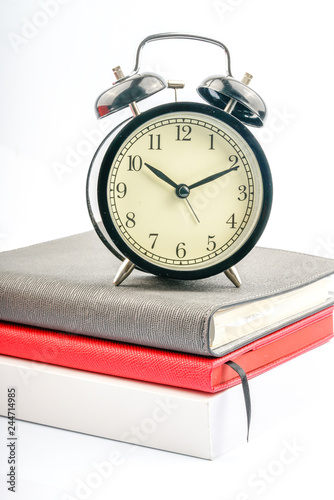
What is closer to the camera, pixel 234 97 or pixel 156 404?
pixel 156 404

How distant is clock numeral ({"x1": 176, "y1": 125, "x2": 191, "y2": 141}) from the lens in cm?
157

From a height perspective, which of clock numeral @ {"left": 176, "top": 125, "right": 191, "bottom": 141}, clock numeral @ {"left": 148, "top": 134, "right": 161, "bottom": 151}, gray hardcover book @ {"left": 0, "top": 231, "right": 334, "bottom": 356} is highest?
clock numeral @ {"left": 176, "top": 125, "right": 191, "bottom": 141}

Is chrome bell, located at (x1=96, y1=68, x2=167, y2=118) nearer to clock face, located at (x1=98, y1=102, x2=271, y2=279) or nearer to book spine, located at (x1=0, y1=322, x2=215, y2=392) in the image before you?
clock face, located at (x1=98, y1=102, x2=271, y2=279)

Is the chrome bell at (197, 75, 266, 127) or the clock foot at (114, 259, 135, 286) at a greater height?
the chrome bell at (197, 75, 266, 127)

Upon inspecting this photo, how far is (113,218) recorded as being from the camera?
1.59 metres

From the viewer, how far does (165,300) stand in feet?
4.82

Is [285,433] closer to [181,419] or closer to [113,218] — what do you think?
[181,419]

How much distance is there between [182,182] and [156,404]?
0.41 metres

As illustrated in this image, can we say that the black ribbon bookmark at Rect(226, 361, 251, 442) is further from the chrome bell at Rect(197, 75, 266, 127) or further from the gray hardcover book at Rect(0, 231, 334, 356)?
the chrome bell at Rect(197, 75, 266, 127)

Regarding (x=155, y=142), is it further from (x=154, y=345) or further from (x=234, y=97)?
(x=154, y=345)

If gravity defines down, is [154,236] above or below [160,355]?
above

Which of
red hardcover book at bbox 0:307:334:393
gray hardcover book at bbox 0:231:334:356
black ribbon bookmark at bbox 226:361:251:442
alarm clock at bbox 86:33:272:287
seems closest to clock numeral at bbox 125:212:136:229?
alarm clock at bbox 86:33:272:287

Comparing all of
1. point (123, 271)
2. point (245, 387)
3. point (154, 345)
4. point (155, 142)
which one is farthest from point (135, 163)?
point (245, 387)

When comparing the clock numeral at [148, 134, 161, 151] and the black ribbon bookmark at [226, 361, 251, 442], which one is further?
the clock numeral at [148, 134, 161, 151]
